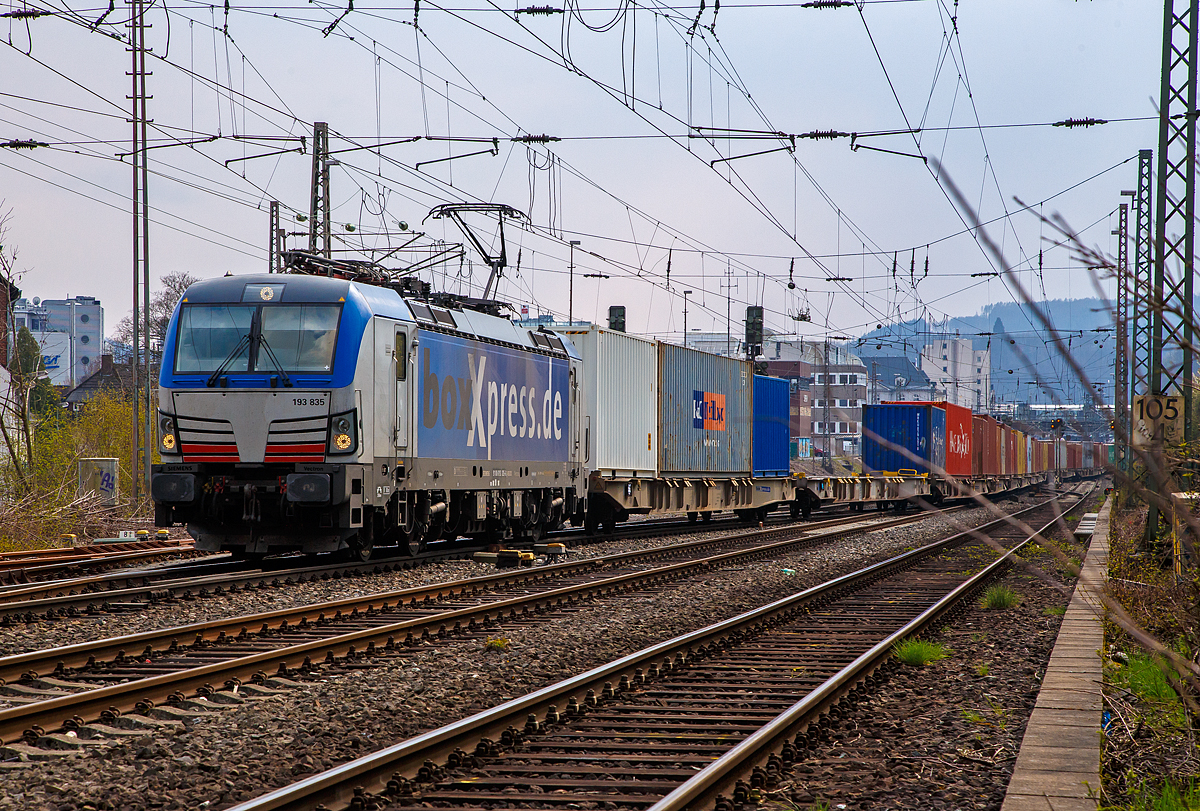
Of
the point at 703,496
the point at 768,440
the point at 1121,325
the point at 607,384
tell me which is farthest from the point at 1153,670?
the point at 768,440

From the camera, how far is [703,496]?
2528 cm

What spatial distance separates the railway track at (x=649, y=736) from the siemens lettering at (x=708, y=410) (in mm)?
14294

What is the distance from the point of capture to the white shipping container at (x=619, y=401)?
21.2m

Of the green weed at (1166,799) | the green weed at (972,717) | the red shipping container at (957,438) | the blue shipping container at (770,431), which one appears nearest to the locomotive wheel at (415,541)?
the green weed at (972,717)

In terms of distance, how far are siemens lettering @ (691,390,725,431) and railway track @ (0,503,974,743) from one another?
10665 millimetres

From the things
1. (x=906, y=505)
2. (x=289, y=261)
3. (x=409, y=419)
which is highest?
(x=289, y=261)

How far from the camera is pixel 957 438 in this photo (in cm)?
3750

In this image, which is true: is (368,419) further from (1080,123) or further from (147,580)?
(1080,123)

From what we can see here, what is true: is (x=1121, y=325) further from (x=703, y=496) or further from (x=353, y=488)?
(x=703, y=496)

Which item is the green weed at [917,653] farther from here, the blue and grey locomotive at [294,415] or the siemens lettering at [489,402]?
the siemens lettering at [489,402]

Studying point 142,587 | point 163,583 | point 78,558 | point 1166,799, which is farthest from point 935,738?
point 78,558

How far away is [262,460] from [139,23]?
1463 cm

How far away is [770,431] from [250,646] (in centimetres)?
2150

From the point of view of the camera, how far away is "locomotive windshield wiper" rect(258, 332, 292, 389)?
13391 millimetres
